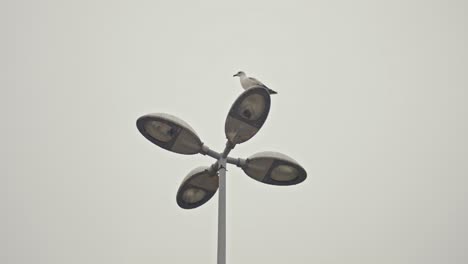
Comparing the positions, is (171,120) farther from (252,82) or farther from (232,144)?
(252,82)

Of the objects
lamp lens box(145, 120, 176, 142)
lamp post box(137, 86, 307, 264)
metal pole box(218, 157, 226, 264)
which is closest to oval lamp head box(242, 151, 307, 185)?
lamp post box(137, 86, 307, 264)

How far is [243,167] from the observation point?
427 centimetres

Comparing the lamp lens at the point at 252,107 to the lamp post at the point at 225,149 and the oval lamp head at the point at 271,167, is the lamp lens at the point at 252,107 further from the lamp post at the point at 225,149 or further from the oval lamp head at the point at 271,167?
the oval lamp head at the point at 271,167

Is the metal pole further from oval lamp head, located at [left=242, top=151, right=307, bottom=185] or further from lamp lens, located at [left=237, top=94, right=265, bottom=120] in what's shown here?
lamp lens, located at [left=237, top=94, right=265, bottom=120]

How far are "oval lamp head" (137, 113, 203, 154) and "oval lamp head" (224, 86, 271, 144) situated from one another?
13.9 inches

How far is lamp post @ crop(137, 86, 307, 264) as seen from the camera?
3.92 m

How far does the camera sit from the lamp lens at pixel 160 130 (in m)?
4.02

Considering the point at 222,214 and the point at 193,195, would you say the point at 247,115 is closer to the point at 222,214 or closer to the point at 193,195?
the point at 222,214

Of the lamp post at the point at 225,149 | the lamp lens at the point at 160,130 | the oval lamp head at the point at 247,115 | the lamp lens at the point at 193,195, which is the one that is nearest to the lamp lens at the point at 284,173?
the lamp post at the point at 225,149

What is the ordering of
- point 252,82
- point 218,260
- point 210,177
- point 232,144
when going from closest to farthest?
point 218,260 < point 232,144 < point 210,177 < point 252,82

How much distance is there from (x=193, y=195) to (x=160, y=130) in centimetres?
89

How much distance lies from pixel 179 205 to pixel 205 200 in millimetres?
291

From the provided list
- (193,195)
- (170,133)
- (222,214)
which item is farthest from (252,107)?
(193,195)

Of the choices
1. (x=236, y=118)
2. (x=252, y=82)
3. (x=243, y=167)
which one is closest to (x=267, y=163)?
(x=243, y=167)
